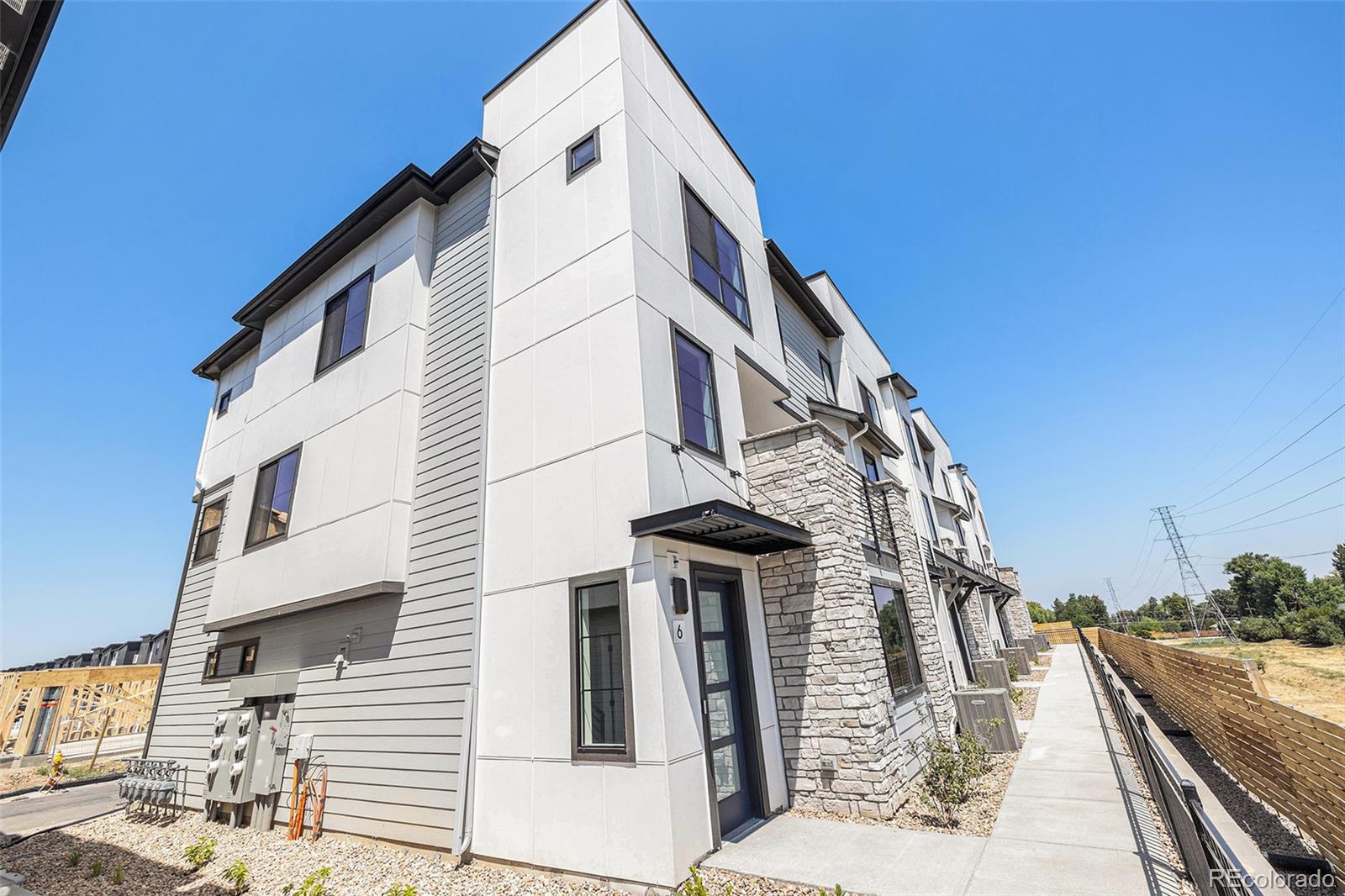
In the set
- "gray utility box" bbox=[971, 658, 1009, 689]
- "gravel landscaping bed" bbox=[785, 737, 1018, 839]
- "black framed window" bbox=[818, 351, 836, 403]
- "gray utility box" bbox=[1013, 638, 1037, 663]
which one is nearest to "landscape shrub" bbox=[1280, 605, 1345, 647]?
"gray utility box" bbox=[1013, 638, 1037, 663]

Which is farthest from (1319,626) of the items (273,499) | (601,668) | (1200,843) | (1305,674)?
(273,499)

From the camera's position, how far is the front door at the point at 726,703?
548 cm

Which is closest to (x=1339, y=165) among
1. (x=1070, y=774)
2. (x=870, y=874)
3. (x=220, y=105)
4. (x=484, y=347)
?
(x=1070, y=774)

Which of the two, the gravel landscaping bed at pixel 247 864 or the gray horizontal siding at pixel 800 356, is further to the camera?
the gray horizontal siding at pixel 800 356

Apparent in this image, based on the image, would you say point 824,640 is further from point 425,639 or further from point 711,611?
point 425,639

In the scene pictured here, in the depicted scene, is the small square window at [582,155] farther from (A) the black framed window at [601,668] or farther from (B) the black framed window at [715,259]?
(A) the black framed window at [601,668]

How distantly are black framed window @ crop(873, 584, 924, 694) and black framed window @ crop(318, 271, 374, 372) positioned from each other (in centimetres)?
969

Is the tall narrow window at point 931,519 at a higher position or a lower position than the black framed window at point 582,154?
lower

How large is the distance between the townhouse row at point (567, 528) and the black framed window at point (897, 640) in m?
0.09

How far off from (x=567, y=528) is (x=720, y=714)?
2715 mm

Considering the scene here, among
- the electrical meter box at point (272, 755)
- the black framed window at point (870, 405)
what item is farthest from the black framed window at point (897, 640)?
the electrical meter box at point (272, 755)

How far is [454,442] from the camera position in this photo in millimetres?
7285

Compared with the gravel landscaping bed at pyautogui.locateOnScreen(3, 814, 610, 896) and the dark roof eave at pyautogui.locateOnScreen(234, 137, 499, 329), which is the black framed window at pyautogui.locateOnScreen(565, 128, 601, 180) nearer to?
the dark roof eave at pyautogui.locateOnScreen(234, 137, 499, 329)

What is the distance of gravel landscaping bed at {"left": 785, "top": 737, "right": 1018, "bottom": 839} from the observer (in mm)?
5312
